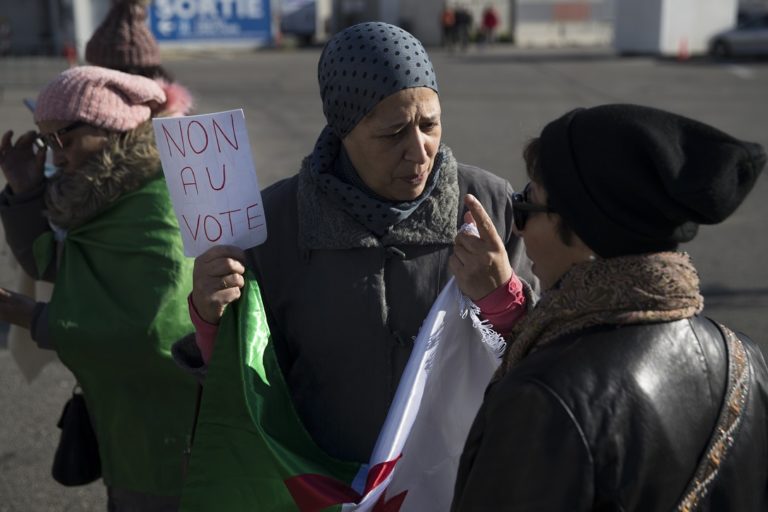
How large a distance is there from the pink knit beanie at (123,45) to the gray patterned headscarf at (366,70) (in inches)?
83.1

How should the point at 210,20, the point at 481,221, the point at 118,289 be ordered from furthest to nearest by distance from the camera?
the point at 210,20 → the point at 118,289 → the point at 481,221

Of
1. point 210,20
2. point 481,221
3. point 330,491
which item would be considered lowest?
point 210,20

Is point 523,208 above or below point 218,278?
above

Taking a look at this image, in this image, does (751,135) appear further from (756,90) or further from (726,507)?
(726,507)

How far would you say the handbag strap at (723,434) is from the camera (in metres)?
1.63

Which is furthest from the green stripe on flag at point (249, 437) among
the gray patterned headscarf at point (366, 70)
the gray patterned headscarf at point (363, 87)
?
the gray patterned headscarf at point (366, 70)

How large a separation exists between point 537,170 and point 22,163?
217 centimetres

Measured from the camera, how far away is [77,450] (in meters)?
3.22

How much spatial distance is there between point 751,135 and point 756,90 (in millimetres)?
6977

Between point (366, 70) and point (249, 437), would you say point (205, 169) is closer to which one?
point (366, 70)

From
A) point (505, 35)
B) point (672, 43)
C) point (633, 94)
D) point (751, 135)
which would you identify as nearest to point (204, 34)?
point (505, 35)

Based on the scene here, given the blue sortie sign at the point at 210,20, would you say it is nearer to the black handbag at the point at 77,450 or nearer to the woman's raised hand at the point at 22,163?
the woman's raised hand at the point at 22,163

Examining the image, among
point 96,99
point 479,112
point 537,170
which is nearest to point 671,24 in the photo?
point 479,112

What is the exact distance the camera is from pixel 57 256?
322 cm
